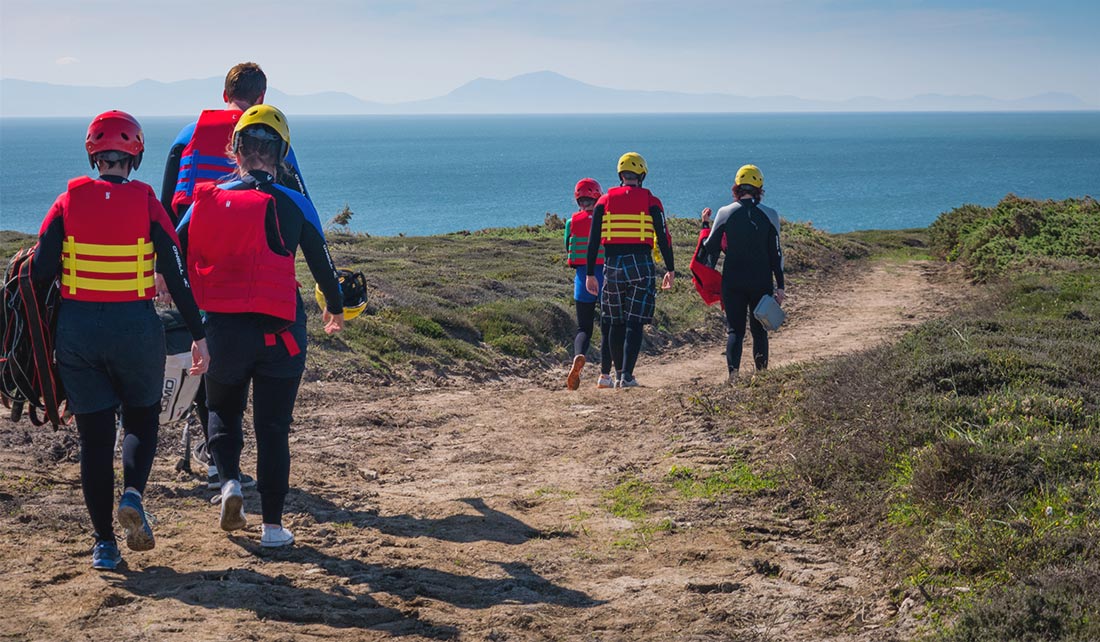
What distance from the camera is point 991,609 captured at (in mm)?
4688

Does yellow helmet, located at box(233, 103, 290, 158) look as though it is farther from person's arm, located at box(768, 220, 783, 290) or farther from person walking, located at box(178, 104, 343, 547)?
person's arm, located at box(768, 220, 783, 290)

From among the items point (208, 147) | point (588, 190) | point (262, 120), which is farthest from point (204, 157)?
point (588, 190)

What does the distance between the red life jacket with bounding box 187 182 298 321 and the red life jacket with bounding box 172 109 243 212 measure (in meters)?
1.02

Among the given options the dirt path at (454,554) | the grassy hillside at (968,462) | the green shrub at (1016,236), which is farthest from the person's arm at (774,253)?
the green shrub at (1016,236)

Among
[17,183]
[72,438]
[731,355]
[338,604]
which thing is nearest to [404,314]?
[731,355]

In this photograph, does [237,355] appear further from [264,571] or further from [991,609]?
[991,609]

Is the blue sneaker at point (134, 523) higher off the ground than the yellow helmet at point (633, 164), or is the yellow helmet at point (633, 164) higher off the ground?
the yellow helmet at point (633, 164)

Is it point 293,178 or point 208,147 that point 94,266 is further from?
point 208,147

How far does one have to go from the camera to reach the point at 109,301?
557 cm

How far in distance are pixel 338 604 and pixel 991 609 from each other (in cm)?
305

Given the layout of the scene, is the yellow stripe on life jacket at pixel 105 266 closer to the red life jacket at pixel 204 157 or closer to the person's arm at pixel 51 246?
the person's arm at pixel 51 246

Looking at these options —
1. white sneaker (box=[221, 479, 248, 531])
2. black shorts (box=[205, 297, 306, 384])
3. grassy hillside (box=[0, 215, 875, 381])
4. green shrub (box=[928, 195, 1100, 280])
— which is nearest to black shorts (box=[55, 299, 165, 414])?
black shorts (box=[205, 297, 306, 384])

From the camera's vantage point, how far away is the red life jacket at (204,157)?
6.90 m

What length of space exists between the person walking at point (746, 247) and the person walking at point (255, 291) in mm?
5670
